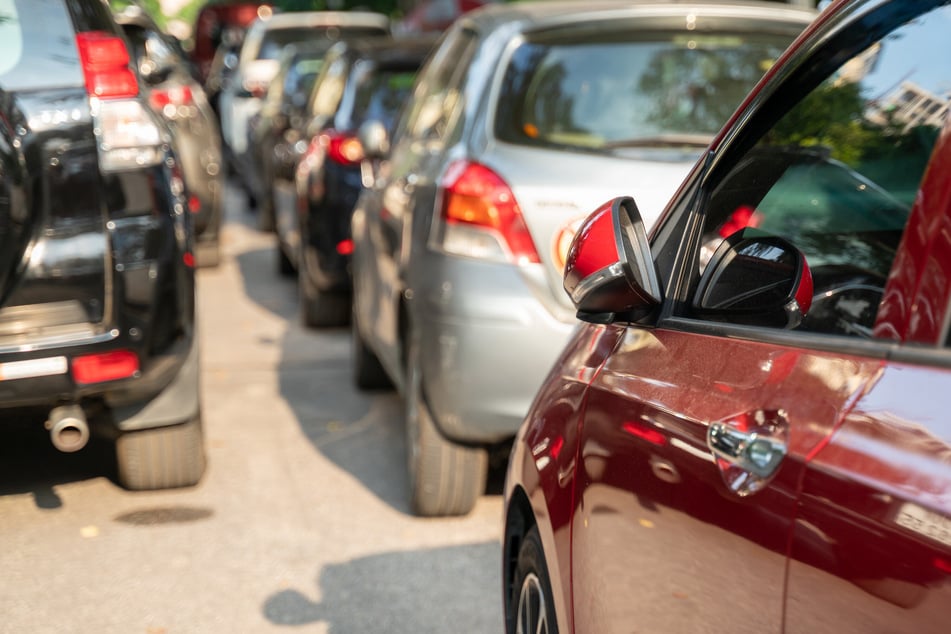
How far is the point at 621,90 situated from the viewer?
203 inches

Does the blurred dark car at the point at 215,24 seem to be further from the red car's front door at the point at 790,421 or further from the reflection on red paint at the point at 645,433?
the reflection on red paint at the point at 645,433

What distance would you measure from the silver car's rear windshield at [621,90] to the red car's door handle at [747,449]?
2.89 meters

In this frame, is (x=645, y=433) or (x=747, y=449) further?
(x=645, y=433)

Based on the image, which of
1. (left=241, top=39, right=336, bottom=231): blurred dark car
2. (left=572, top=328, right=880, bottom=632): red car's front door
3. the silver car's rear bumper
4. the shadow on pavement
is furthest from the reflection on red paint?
(left=241, top=39, right=336, bottom=231): blurred dark car

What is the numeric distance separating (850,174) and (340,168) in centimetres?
515

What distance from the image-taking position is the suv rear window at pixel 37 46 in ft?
15.0

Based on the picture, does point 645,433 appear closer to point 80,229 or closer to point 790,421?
point 790,421

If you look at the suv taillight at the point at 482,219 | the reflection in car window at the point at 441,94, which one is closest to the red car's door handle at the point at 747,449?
the suv taillight at the point at 482,219

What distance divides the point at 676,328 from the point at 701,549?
1.70ft

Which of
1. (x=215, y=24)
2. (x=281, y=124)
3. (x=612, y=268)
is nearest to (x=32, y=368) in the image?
(x=612, y=268)

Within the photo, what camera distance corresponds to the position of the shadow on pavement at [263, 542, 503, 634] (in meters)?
4.38

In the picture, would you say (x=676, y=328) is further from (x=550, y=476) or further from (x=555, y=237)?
(x=555, y=237)

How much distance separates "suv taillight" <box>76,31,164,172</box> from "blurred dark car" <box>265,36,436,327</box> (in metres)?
3.52

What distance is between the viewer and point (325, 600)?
4.56 m
